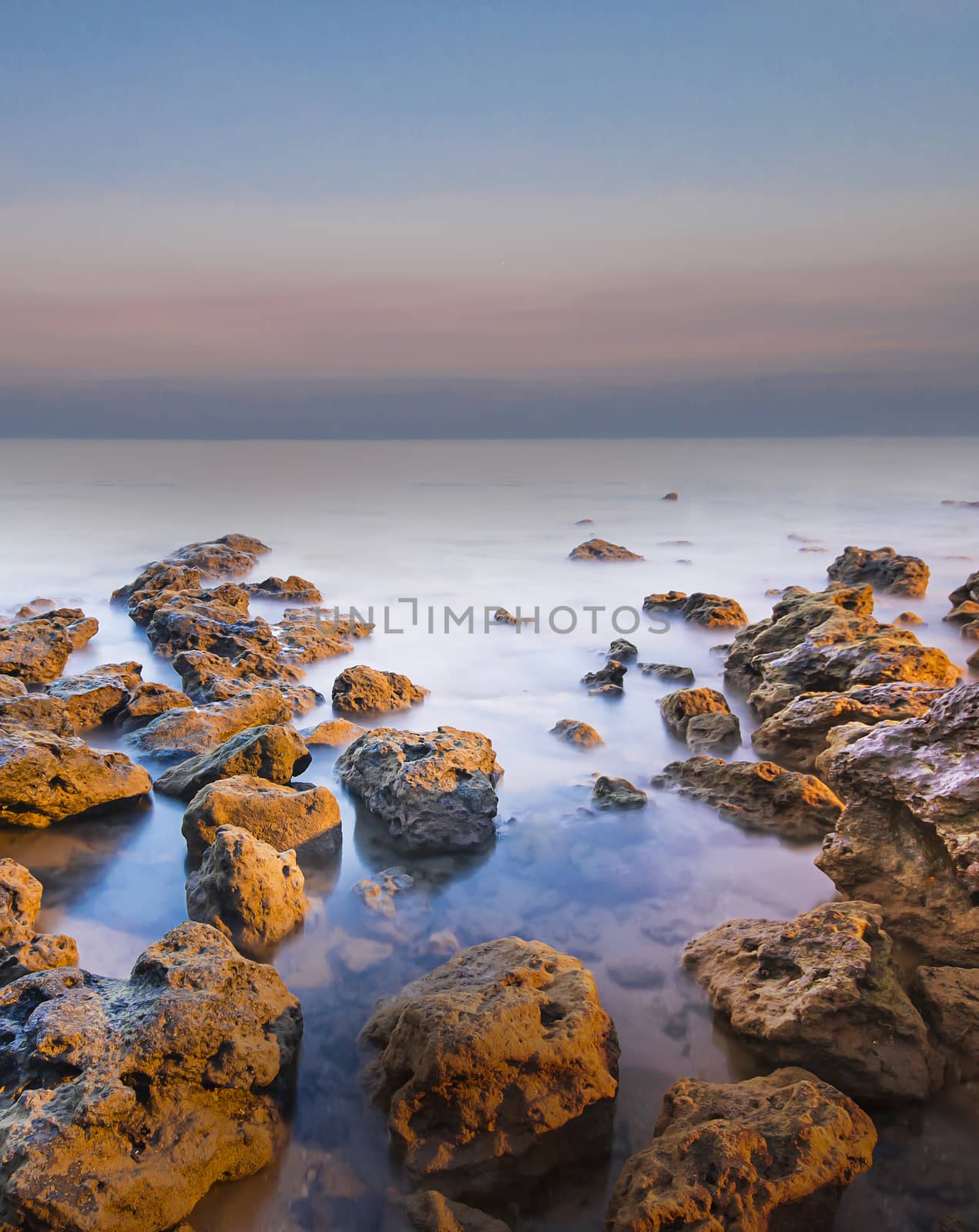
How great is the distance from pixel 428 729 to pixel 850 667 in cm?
368

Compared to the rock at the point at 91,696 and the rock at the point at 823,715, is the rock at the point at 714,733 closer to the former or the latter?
the rock at the point at 823,715

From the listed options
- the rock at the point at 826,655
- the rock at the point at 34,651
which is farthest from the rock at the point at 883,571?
the rock at the point at 34,651

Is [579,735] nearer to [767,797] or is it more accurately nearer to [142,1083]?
[767,797]

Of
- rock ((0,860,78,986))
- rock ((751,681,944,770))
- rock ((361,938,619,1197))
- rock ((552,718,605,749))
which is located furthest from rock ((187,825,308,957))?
rock ((751,681,944,770))

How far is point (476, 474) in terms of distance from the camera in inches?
1841

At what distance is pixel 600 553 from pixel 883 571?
6.02 meters

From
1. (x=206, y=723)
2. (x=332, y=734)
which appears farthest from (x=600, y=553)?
(x=206, y=723)

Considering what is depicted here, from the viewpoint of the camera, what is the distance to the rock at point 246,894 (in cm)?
403

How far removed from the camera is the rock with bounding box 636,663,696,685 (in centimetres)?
838

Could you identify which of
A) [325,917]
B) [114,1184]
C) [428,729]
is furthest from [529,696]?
[114,1184]

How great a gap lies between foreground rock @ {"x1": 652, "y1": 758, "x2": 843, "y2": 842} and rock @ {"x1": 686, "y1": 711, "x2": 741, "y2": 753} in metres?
0.66

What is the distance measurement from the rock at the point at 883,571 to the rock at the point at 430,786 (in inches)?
329

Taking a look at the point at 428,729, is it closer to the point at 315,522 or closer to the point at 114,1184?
the point at 114,1184

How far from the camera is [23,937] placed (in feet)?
13.0
